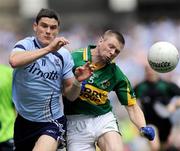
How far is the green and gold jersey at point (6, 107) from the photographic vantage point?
10.9 metres

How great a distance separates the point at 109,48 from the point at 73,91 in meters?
0.71

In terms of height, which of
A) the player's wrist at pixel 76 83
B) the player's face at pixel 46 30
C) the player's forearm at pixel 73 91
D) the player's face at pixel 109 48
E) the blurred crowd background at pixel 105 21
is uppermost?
the player's face at pixel 46 30

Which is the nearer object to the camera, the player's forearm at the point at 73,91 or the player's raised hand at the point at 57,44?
the player's raised hand at the point at 57,44

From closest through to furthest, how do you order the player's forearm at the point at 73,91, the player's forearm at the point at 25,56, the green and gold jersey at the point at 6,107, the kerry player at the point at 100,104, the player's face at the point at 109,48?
1. the player's forearm at the point at 25,56
2. the player's forearm at the point at 73,91
3. the player's face at the point at 109,48
4. the kerry player at the point at 100,104
5. the green and gold jersey at the point at 6,107

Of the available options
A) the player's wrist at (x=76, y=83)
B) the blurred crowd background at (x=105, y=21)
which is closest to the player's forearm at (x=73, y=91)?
the player's wrist at (x=76, y=83)

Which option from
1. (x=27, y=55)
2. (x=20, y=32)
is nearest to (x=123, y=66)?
(x=20, y=32)

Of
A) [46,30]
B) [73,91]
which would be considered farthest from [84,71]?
[46,30]

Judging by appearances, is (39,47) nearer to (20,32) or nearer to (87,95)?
(87,95)

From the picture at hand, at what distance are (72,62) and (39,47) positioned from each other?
1.61ft

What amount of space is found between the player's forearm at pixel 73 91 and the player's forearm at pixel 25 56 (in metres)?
0.76

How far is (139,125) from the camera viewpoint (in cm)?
1030

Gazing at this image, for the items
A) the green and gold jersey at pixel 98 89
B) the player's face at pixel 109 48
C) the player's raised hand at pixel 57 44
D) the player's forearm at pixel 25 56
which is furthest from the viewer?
the green and gold jersey at pixel 98 89

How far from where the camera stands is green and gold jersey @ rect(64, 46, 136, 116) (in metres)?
10.2

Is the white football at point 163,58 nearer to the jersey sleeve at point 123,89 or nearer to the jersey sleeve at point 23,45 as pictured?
the jersey sleeve at point 123,89
